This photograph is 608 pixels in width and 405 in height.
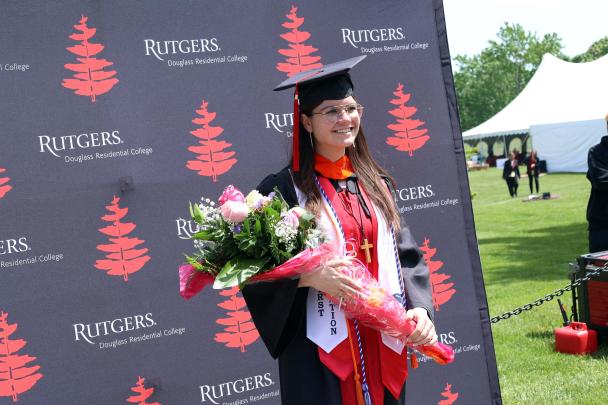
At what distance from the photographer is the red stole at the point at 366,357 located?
2.76m

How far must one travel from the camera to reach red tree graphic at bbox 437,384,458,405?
4477mm

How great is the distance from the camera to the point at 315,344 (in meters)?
2.81

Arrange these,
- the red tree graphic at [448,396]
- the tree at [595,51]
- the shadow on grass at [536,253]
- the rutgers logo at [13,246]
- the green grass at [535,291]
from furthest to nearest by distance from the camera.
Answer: the tree at [595,51] < the shadow on grass at [536,253] < the green grass at [535,291] < the red tree graphic at [448,396] < the rutgers logo at [13,246]

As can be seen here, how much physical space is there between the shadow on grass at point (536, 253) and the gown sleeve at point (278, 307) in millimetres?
6737

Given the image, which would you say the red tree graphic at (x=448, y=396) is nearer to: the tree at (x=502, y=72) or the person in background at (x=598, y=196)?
the person in background at (x=598, y=196)

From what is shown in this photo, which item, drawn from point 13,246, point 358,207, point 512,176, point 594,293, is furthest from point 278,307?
point 512,176

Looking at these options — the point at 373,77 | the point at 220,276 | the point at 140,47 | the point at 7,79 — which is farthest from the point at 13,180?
the point at 373,77

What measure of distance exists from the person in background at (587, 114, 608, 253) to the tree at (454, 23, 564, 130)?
80.4 meters

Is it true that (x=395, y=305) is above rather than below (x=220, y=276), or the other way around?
below

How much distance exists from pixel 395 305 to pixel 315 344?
384 mm

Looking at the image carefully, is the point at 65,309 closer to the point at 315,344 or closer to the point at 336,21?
the point at 315,344

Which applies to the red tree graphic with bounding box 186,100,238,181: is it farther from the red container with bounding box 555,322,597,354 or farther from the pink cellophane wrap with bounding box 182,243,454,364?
the red container with bounding box 555,322,597,354

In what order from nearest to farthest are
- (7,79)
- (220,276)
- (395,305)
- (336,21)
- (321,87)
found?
(220,276) < (395,305) < (321,87) < (7,79) < (336,21)

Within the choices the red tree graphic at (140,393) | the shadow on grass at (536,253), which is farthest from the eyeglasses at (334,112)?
the shadow on grass at (536,253)
